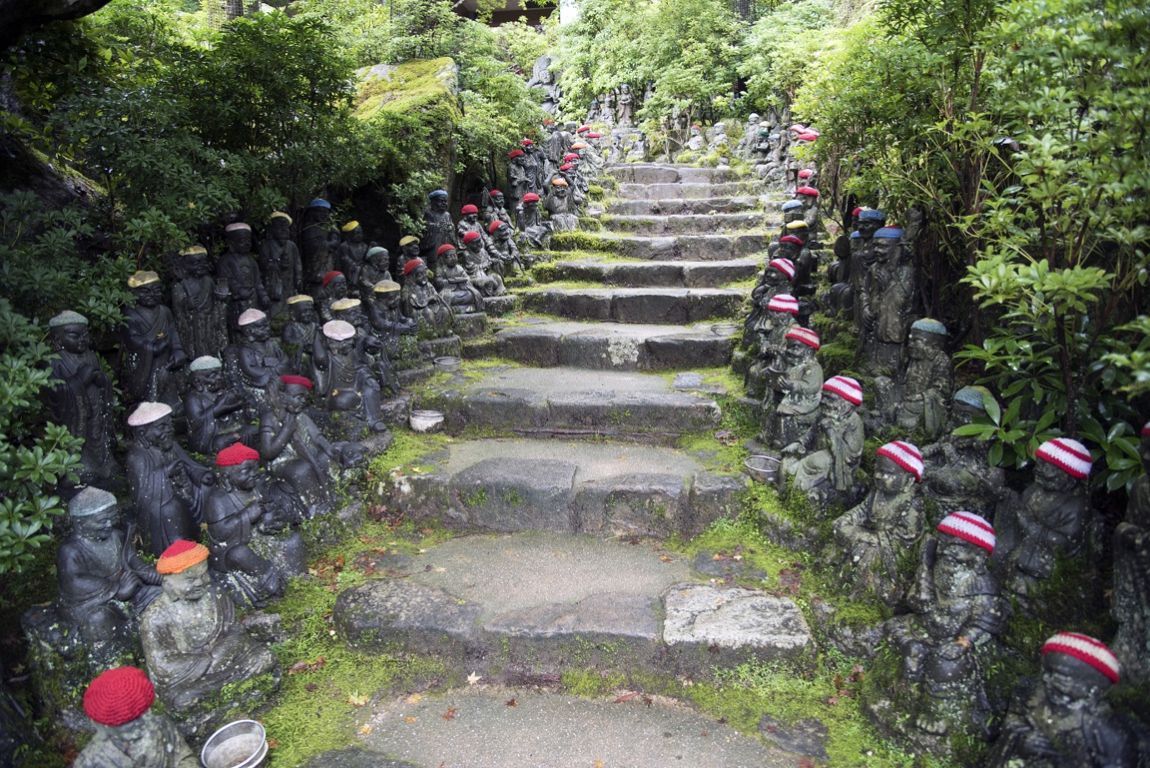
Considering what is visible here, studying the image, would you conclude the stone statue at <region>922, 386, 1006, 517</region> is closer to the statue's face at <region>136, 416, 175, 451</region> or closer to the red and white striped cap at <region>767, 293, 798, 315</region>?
the red and white striped cap at <region>767, 293, 798, 315</region>

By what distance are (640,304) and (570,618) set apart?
218 inches

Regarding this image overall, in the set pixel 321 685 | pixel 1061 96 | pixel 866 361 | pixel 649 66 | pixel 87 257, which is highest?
pixel 649 66

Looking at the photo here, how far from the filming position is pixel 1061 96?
11.3ft

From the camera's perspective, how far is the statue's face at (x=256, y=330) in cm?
586

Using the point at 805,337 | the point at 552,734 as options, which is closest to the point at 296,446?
the point at 552,734

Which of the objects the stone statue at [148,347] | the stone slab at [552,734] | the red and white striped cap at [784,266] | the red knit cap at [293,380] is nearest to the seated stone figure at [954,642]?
the stone slab at [552,734]

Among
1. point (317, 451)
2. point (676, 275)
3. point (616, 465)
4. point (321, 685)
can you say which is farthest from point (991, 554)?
point (676, 275)

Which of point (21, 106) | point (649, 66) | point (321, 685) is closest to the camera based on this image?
point (321, 685)

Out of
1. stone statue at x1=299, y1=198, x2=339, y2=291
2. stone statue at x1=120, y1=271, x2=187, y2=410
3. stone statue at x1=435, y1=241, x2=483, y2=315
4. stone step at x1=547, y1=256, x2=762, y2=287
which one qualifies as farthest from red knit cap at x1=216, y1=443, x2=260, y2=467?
stone step at x1=547, y1=256, x2=762, y2=287

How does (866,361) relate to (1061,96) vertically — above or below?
below

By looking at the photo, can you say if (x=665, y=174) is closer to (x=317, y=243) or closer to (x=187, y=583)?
(x=317, y=243)

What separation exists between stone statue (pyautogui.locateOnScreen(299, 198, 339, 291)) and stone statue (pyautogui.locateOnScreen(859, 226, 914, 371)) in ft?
18.9

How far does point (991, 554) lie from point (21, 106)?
371 inches

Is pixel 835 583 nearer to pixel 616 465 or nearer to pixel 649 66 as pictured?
pixel 616 465
